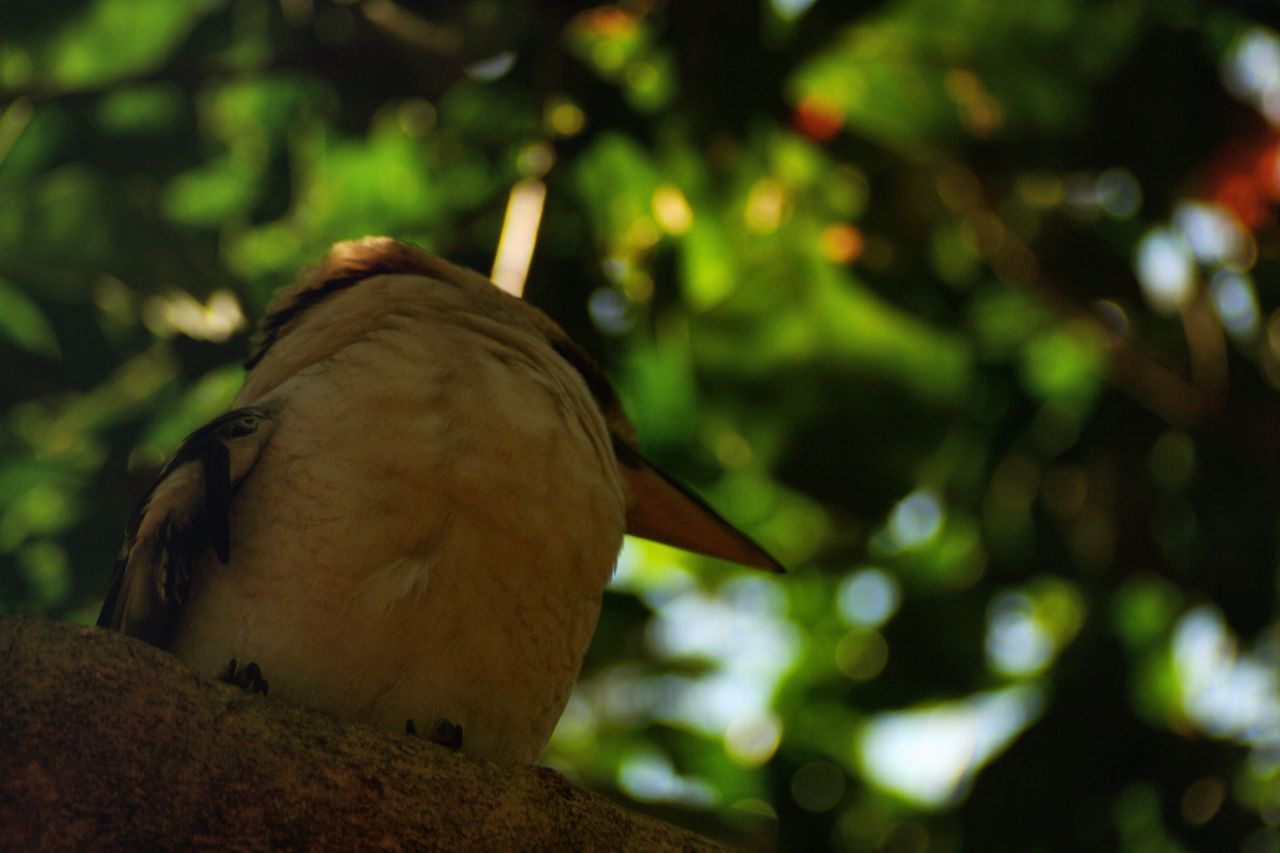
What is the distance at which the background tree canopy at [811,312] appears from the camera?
3781mm

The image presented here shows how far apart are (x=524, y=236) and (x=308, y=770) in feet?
7.73

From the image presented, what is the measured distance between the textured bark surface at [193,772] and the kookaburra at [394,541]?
352mm

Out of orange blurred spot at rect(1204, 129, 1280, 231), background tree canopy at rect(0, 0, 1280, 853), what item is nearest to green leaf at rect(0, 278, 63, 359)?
background tree canopy at rect(0, 0, 1280, 853)

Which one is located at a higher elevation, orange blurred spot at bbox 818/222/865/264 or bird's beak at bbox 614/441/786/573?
orange blurred spot at bbox 818/222/865/264

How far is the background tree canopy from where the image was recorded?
12.4 feet

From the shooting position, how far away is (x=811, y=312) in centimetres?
403

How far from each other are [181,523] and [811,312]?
2.30 m

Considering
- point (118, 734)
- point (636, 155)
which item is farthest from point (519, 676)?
point (636, 155)

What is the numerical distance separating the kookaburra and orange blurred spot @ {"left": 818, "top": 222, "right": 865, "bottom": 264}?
1901mm

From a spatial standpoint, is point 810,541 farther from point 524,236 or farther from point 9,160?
point 9,160

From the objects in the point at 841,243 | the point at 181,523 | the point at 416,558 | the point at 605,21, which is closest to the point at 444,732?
the point at 416,558

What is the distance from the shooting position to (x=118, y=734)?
1.57 meters

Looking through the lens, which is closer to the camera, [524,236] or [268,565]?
[268,565]

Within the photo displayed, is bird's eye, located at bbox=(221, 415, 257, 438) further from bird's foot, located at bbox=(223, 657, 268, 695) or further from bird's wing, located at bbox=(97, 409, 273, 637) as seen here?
bird's foot, located at bbox=(223, 657, 268, 695)
